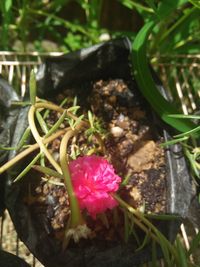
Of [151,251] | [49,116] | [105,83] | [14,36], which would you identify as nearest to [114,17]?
[14,36]

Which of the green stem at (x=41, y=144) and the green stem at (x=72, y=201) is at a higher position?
the green stem at (x=41, y=144)

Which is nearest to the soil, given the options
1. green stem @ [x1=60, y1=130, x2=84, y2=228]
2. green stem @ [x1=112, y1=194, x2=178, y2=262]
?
green stem @ [x1=112, y1=194, x2=178, y2=262]

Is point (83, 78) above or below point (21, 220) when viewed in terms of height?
above

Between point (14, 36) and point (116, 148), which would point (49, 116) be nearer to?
point (116, 148)

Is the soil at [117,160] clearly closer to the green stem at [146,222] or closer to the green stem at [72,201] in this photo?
the green stem at [146,222]

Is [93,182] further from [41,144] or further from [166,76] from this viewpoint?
[166,76]

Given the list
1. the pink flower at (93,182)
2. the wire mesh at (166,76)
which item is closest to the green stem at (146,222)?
the pink flower at (93,182)
